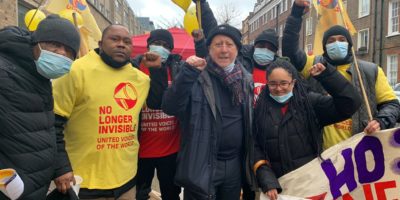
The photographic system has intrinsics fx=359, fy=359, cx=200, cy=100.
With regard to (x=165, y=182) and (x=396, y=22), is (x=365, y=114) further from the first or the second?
(x=396, y=22)

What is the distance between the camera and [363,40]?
25781 mm

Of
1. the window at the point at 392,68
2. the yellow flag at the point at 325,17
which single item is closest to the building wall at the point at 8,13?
the yellow flag at the point at 325,17

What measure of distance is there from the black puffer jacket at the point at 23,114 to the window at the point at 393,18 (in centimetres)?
2419

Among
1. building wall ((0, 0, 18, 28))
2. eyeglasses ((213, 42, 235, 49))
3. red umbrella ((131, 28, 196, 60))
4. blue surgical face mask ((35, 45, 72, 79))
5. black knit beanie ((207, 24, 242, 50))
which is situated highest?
building wall ((0, 0, 18, 28))

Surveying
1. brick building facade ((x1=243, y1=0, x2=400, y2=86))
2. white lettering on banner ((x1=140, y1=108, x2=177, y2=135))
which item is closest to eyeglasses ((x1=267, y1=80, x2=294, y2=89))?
white lettering on banner ((x1=140, y1=108, x2=177, y2=135))

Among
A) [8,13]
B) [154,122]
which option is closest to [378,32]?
[8,13]

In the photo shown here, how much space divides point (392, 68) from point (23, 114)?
959 inches

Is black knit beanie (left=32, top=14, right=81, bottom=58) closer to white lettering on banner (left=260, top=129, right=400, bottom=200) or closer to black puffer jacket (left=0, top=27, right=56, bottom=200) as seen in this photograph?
black puffer jacket (left=0, top=27, right=56, bottom=200)

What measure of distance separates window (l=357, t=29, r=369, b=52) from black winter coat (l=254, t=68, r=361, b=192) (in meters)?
24.6

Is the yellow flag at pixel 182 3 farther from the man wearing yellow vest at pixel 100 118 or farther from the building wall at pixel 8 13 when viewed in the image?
the building wall at pixel 8 13

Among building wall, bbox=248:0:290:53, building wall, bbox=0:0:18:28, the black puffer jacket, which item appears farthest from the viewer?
building wall, bbox=248:0:290:53

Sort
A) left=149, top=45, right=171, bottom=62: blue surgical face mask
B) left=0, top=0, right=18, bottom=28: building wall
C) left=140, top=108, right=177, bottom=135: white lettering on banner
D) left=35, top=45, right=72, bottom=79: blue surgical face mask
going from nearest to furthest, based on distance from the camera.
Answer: left=35, top=45, right=72, bottom=79: blue surgical face mask < left=140, top=108, right=177, bottom=135: white lettering on banner < left=149, top=45, right=171, bottom=62: blue surgical face mask < left=0, top=0, right=18, bottom=28: building wall

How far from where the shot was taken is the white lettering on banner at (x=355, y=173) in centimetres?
266

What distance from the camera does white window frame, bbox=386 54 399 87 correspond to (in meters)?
22.1
